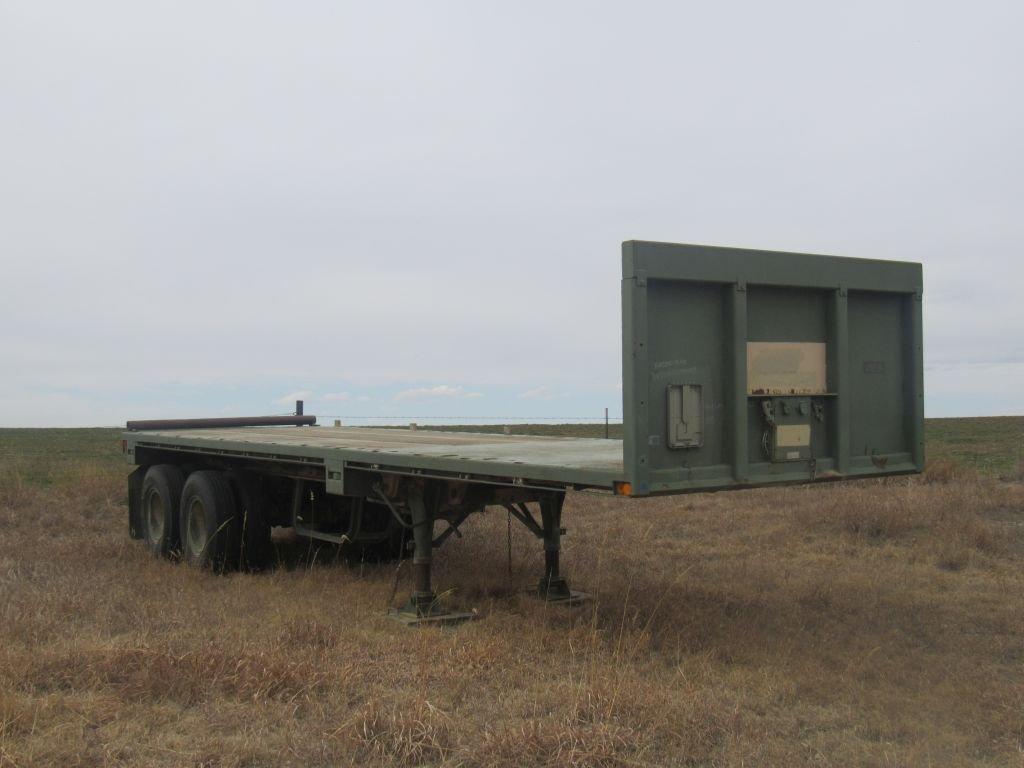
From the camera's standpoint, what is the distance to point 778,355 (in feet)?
22.0

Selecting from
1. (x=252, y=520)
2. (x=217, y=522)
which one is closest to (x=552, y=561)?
(x=252, y=520)

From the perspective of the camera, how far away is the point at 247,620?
24.5 ft

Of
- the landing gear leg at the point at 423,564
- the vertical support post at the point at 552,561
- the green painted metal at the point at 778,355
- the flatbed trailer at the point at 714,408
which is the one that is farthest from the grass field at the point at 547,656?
the green painted metal at the point at 778,355

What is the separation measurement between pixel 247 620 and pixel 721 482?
357cm

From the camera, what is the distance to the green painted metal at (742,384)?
19.6 ft

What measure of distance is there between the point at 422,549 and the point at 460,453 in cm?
96

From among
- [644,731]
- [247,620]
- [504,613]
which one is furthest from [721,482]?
[247,620]

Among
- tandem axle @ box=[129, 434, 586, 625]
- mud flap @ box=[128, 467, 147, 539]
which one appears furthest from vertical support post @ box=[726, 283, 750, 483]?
mud flap @ box=[128, 467, 147, 539]

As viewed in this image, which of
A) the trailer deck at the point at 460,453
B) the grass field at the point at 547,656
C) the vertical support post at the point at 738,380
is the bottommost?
the grass field at the point at 547,656

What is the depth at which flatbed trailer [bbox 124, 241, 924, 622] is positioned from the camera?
6012 millimetres

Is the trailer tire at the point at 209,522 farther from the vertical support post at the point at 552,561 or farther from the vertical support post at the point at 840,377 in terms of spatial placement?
the vertical support post at the point at 840,377

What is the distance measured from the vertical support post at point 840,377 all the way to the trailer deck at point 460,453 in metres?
1.46

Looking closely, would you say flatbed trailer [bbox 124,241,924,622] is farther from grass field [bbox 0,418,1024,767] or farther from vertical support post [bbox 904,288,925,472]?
grass field [bbox 0,418,1024,767]

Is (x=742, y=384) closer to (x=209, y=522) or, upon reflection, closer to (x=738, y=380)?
(x=738, y=380)
